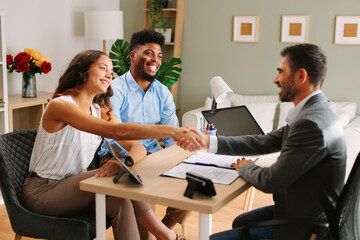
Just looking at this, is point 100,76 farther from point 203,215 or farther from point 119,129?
point 203,215

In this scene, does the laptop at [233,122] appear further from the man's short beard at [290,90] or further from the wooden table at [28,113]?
the wooden table at [28,113]

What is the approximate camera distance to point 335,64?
495 centimetres

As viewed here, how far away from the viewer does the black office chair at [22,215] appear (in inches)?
79.4

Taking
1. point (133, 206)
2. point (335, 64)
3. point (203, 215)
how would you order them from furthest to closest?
point (335, 64), point (133, 206), point (203, 215)

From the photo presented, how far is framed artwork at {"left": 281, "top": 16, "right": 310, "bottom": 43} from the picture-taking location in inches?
198

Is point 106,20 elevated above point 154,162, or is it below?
above

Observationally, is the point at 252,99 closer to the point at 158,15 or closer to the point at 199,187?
the point at 158,15

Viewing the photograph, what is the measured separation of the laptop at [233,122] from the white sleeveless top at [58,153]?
742 millimetres

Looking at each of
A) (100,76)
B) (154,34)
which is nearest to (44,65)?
(154,34)

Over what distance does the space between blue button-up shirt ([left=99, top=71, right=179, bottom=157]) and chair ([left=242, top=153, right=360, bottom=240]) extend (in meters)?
1.39

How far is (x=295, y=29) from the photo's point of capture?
507 centimetres

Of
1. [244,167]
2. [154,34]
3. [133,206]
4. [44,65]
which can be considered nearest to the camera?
[244,167]

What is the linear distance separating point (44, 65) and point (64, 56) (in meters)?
0.98

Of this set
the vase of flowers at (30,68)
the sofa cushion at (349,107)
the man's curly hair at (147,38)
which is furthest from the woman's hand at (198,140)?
the sofa cushion at (349,107)
